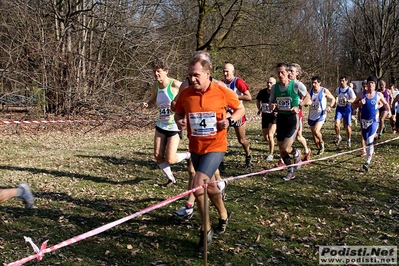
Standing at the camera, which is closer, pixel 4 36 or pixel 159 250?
pixel 159 250

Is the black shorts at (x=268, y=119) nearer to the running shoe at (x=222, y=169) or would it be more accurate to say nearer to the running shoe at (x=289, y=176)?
the running shoe at (x=222, y=169)

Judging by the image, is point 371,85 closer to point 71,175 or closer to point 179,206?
point 179,206

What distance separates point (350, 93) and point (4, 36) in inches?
495

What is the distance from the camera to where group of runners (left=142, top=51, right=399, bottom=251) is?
14.9 feet

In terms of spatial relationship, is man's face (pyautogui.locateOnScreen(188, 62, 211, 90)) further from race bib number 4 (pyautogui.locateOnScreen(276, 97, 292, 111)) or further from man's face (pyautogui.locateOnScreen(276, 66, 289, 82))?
race bib number 4 (pyautogui.locateOnScreen(276, 97, 292, 111))

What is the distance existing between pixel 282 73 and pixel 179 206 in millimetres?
3027

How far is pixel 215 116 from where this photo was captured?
455 cm

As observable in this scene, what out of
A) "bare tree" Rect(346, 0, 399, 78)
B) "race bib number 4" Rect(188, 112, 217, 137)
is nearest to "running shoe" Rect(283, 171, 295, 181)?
"race bib number 4" Rect(188, 112, 217, 137)

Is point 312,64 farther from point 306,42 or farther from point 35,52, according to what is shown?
point 35,52

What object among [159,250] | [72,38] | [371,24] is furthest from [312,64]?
[159,250]

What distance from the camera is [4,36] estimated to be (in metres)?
16.0

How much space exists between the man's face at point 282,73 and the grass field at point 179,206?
1849 millimetres

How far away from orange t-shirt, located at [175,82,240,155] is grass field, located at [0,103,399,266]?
113 centimetres

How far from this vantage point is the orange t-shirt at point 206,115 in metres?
4.55
